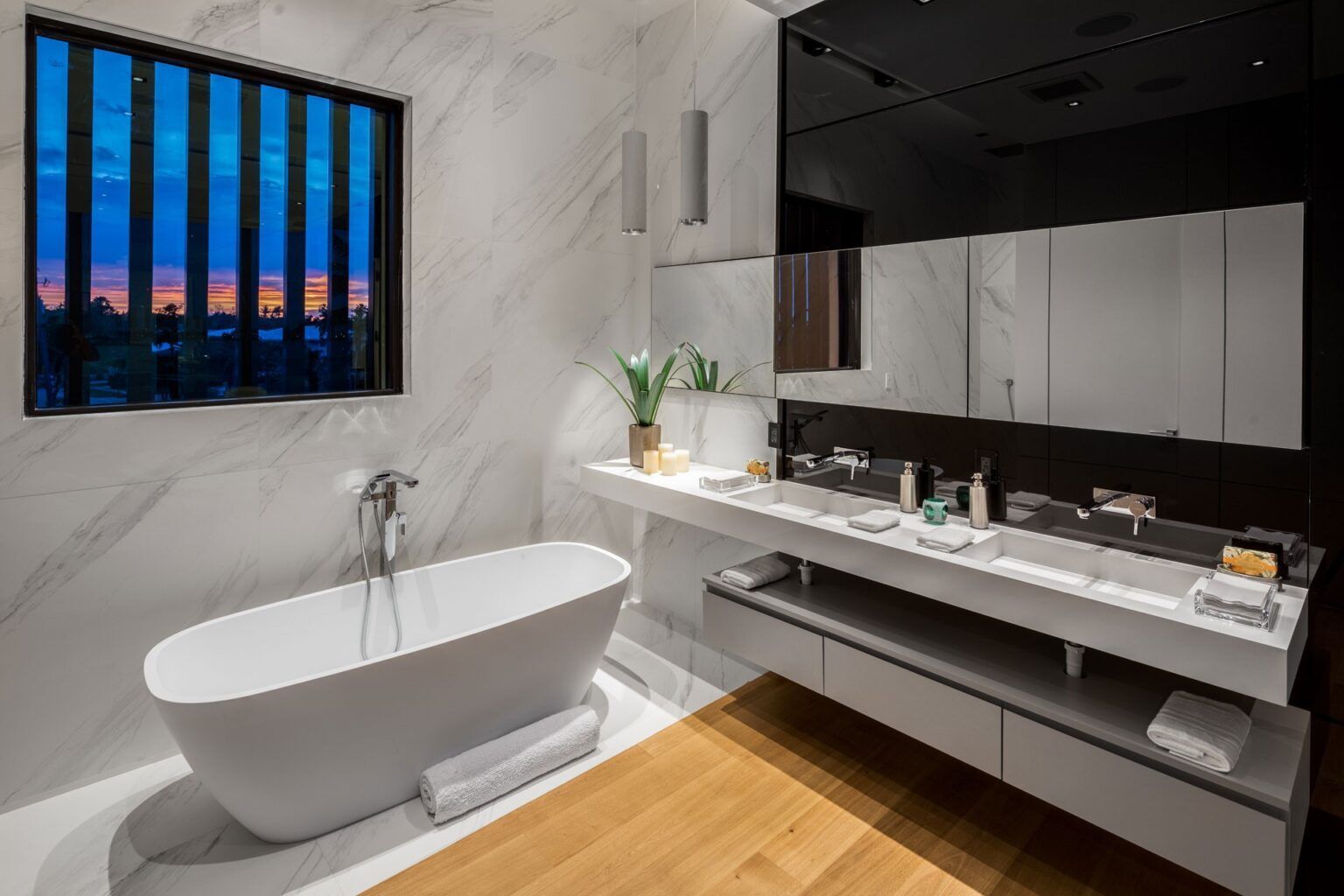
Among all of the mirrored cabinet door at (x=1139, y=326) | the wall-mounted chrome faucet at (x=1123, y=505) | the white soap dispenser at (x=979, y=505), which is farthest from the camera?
the white soap dispenser at (x=979, y=505)

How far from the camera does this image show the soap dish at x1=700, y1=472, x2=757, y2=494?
294 centimetres

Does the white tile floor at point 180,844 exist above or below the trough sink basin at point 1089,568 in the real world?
below

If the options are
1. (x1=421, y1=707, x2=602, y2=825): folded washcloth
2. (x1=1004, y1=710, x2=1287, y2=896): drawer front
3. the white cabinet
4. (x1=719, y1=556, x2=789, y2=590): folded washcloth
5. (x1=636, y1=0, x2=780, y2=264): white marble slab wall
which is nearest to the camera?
(x1=1004, y1=710, x2=1287, y2=896): drawer front

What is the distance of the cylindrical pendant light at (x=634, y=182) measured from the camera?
261 cm

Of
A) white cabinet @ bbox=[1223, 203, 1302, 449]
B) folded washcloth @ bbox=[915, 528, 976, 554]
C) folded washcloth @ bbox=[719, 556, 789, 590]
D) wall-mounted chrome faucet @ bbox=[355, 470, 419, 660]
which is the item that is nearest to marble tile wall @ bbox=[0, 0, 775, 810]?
wall-mounted chrome faucet @ bbox=[355, 470, 419, 660]

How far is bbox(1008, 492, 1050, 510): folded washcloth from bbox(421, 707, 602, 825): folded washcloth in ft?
5.31

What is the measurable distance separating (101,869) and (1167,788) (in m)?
2.81

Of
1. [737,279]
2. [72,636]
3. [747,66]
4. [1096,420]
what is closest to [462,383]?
[737,279]

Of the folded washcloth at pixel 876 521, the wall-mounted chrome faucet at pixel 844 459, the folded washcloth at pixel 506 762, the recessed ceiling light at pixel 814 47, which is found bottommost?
the folded washcloth at pixel 506 762

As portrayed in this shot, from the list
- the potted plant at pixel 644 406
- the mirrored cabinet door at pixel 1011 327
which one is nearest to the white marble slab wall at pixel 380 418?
the potted plant at pixel 644 406

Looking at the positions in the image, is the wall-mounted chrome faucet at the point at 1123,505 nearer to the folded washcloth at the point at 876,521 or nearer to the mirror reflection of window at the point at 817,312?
the folded washcloth at the point at 876,521

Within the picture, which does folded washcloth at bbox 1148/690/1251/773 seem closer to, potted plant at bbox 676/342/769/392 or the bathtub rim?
the bathtub rim

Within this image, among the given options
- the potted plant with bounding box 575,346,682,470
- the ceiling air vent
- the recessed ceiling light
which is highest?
the recessed ceiling light

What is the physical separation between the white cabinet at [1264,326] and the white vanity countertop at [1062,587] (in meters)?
0.42
